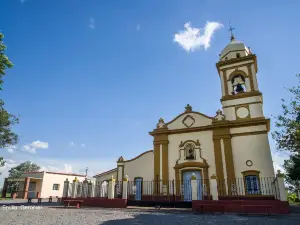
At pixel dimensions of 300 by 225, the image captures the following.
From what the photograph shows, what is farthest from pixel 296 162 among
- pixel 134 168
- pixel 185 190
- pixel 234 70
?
pixel 134 168

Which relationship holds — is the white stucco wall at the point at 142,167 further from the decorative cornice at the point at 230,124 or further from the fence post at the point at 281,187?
the fence post at the point at 281,187

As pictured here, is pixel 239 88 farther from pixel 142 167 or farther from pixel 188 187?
pixel 142 167

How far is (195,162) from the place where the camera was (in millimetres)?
16656

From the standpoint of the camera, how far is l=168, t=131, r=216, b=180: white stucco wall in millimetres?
16438

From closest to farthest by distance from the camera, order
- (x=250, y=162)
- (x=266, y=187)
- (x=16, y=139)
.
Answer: (x=266, y=187)
(x=250, y=162)
(x=16, y=139)

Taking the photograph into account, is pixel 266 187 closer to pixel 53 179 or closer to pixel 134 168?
pixel 134 168

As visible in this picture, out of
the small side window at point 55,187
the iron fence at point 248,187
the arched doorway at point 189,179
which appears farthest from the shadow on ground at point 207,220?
the small side window at point 55,187

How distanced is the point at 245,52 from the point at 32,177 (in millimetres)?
31182

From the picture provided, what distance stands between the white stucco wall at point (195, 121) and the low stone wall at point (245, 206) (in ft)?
23.9

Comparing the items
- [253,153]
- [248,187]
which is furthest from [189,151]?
[248,187]

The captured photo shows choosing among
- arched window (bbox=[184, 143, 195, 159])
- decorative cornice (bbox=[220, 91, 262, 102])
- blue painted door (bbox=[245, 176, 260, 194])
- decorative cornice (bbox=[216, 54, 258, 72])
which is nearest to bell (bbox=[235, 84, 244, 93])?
decorative cornice (bbox=[220, 91, 262, 102])

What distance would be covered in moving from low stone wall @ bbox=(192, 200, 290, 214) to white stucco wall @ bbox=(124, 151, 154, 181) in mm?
7056

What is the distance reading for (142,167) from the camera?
18.6 metres

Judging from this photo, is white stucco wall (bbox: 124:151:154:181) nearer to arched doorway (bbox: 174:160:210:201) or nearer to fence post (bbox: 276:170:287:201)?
arched doorway (bbox: 174:160:210:201)
